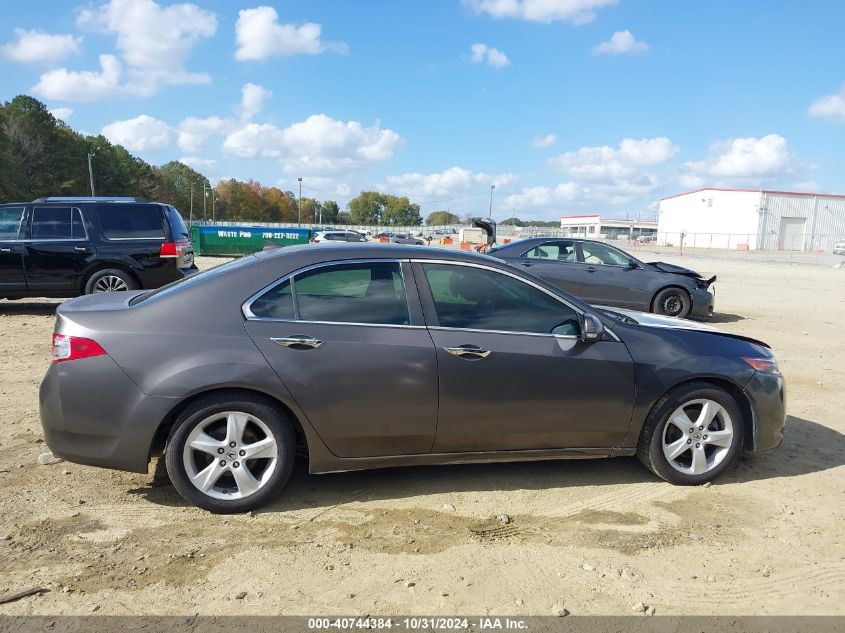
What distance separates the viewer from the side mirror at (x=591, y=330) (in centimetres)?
386

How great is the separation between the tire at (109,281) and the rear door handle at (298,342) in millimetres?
7301

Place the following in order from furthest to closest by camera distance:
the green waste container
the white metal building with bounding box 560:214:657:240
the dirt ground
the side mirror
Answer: the white metal building with bounding box 560:214:657:240, the green waste container, the side mirror, the dirt ground

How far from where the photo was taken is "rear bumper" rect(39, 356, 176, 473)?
3.41 metres

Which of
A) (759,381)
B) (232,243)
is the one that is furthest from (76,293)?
(232,243)

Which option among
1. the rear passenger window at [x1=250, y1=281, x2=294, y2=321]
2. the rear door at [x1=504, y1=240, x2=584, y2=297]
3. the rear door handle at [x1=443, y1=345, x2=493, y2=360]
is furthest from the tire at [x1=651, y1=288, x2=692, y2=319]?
the rear passenger window at [x1=250, y1=281, x2=294, y2=321]

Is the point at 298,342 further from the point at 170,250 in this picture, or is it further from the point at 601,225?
the point at 601,225

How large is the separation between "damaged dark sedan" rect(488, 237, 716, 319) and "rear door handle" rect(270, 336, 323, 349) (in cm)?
769

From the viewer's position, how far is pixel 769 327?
1104 centimetres

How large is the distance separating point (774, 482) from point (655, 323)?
138cm

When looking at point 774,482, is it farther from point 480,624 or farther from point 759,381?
point 480,624

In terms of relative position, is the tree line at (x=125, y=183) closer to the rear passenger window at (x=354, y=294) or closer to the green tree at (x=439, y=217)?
the green tree at (x=439, y=217)

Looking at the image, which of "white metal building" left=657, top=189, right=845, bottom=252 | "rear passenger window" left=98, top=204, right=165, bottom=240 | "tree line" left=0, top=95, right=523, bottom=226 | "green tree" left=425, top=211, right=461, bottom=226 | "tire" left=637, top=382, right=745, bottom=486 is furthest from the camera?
"green tree" left=425, top=211, right=461, bottom=226

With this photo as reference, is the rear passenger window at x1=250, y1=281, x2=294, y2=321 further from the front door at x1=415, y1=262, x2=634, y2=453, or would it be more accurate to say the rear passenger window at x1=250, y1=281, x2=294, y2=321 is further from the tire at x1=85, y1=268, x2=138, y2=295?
the tire at x1=85, y1=268, x2=138, y2=295

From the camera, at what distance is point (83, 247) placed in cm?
973
